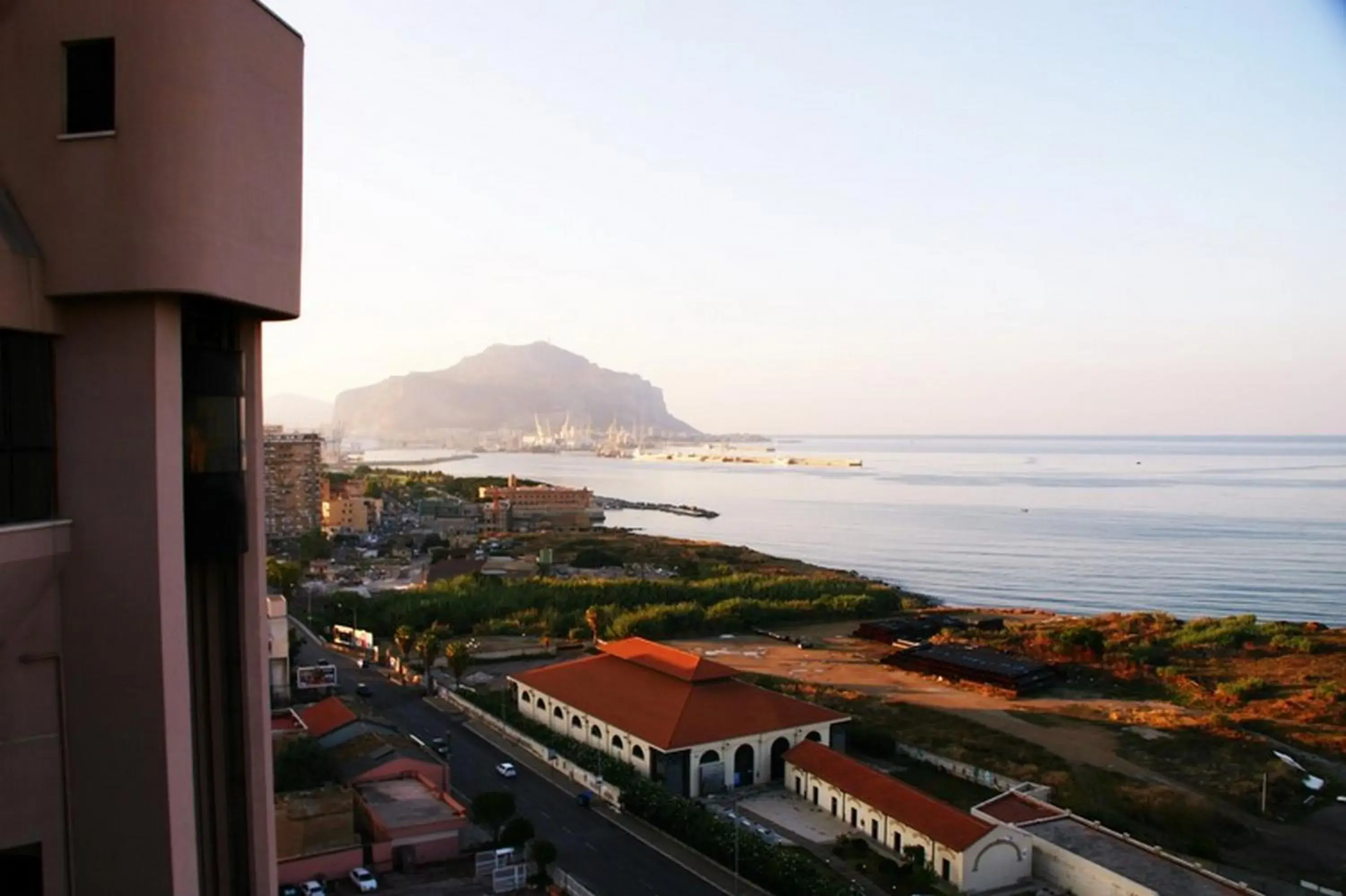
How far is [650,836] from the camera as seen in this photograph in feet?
32.8

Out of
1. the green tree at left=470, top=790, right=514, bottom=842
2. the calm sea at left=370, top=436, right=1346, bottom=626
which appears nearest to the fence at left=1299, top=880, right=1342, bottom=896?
the green tree at left=470, top=790, right=514, bottom=842

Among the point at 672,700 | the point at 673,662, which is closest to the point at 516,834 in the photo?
the point at 672,700

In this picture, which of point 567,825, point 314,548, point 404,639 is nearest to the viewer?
point 567,825

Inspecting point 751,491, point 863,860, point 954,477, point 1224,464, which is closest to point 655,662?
point 863,860

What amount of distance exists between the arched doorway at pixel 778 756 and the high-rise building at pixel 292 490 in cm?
2926

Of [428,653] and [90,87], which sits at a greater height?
[90,87]

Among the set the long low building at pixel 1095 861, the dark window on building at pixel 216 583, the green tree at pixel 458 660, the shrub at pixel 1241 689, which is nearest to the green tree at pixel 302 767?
the green tree at pixel 458 660

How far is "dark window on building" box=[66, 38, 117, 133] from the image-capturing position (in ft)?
7.80

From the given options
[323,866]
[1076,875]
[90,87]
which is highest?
[90,87]

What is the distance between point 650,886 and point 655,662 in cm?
466

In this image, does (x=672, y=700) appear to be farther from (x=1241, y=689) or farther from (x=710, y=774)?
(x=1241, y=689)

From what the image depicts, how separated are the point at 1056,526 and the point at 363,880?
137ft

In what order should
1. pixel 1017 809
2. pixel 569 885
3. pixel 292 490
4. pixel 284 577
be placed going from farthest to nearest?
pixel 292 490
pixel 284 577
pixel 1017 809
pixel 569 885

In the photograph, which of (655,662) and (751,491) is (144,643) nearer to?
(655,662)
